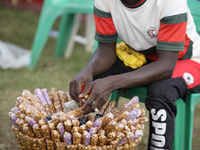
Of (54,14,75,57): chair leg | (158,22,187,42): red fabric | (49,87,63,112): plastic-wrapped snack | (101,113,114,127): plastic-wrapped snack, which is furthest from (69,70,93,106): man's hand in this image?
(54,14,75,57): chair leg

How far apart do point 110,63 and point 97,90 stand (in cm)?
44

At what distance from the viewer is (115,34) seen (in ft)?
5.23

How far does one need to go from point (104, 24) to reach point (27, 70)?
2.08 meters

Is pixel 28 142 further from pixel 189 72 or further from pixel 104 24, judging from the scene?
pixel 189 72

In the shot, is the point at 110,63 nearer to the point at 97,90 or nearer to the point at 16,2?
the point at 97,90

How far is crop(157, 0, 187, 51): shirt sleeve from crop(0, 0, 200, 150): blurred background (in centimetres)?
95

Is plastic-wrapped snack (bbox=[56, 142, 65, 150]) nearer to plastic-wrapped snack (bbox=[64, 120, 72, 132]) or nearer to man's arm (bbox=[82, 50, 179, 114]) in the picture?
plastic-wrapped snack (bbox=[64, 120, 72, 132])

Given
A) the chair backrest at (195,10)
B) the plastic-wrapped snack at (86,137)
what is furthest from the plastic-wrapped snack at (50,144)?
the chair backrest at (195,10)

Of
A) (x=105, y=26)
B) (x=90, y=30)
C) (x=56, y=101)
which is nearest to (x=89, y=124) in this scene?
(x=56, y=101)

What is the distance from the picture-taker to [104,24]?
1.57 meters

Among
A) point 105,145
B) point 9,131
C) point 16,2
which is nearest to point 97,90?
point 105,145

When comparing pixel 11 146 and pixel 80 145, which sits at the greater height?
pixel 80 145

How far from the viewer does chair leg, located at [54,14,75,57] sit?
3.88 meters

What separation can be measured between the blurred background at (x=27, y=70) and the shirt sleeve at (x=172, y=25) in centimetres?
95
